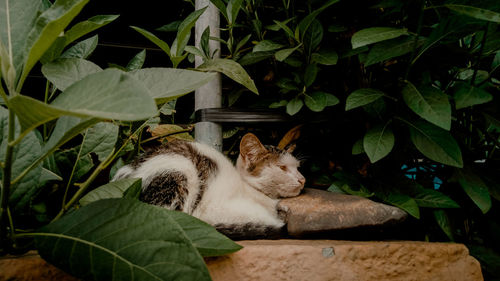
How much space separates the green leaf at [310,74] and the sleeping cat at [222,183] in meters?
0.34

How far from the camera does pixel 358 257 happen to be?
0.85m

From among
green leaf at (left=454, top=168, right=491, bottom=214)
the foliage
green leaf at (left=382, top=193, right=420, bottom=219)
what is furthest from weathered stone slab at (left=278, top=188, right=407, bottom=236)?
the foliage

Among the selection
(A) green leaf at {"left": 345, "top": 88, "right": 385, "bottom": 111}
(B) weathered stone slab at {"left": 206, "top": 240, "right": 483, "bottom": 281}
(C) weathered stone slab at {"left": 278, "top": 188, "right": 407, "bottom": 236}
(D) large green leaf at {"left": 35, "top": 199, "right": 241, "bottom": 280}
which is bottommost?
(B) weathered stone slab at {"left": 206, "top": 240, "right": 483, "bottom": 281}

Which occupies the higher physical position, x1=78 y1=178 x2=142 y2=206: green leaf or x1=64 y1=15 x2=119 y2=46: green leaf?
x1=64 y1=15 x2=119 y2=46: green leaf

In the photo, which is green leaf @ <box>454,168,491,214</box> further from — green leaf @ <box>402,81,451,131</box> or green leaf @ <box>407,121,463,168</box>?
green leaf @ <box>402,81,451,131</box>

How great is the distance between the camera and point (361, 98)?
1101 mm

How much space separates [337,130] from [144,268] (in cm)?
120

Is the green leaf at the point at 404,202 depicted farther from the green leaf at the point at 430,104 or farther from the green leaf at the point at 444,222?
the green leaf at the point at 430,104

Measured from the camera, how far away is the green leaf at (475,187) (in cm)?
110

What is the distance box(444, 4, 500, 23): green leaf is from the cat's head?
81 centimetres

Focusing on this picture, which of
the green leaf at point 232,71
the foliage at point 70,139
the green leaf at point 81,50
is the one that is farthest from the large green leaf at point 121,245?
the green leaf at point 81,50

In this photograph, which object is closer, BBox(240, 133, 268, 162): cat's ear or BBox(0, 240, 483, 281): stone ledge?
BBox(0, 240, 483, 281): stone ledge

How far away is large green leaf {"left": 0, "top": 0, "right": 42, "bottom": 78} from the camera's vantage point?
1.82ft

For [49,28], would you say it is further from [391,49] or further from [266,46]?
[391,49]
